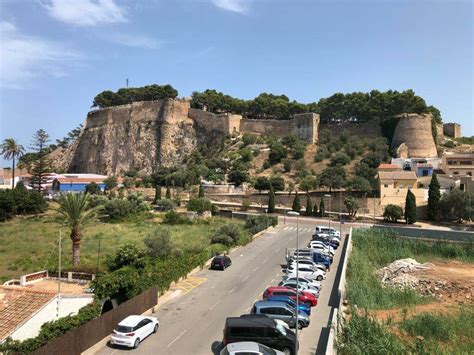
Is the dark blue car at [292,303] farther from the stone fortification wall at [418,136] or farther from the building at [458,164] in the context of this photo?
the stone fortification wall at [418,136]

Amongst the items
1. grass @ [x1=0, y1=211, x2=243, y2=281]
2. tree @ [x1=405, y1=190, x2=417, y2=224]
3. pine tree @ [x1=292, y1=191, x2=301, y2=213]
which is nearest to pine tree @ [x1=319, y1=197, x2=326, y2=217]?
pine tree @ [x1=292, y1=191, x2=301, y2=213]

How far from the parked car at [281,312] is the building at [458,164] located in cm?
5278

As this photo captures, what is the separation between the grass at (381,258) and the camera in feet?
72.7

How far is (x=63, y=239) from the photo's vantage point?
3975 centimetres

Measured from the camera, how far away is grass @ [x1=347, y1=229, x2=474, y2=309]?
22.2 meters

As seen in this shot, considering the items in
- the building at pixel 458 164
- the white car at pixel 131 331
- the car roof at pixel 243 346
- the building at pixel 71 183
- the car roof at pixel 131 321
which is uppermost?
the building at pixel 458 164

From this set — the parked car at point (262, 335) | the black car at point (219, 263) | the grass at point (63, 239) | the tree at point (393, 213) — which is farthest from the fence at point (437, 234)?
the parked car at point (262, 335)

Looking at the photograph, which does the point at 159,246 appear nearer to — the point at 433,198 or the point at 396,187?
the point at 433,198

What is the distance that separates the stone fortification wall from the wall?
223 feet

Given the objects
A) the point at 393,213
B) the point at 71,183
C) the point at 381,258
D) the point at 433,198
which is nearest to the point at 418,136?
the point at 433,198

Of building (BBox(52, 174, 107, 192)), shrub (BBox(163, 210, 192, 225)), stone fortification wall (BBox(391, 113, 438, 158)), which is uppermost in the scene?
stone fortification wall (BBox(391, 113, 438, 158))

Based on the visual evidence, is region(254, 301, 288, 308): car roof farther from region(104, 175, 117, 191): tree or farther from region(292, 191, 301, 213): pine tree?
region(104, 175, 117, 191): tree

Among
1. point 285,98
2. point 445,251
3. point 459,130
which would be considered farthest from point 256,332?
point 285,98

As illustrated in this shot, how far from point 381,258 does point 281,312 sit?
717 inches
